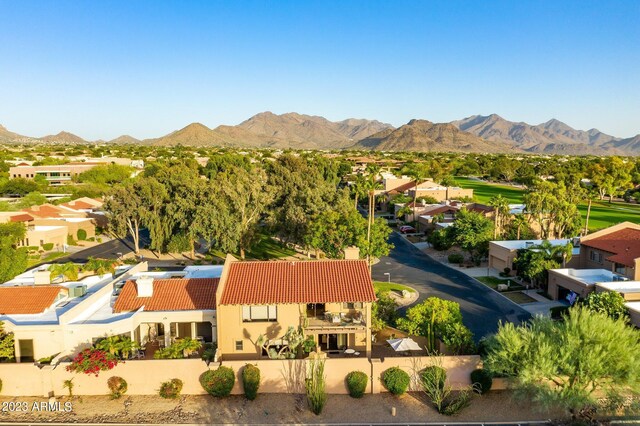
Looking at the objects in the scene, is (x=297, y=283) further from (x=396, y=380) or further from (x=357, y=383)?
(x=396, y=380)

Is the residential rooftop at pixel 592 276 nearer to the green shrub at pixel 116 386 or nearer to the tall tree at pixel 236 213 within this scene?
the tall tree at pixel 236 213

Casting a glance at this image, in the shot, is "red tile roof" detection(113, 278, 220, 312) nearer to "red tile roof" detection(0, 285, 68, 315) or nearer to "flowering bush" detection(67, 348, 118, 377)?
"red tile roof" detection(0, 285, 68, 315)

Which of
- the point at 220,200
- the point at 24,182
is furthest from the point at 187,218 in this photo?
the point at 24,182

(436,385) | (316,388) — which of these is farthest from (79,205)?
(436,385)

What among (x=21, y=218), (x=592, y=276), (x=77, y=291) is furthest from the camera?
(x=21, y=218)

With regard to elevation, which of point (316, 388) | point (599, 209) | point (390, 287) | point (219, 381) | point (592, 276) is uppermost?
point (599, 209)

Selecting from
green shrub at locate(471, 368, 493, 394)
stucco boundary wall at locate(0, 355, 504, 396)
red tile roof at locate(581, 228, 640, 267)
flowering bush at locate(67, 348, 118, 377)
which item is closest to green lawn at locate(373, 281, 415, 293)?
red tile roof at locate(581, 228, 640, 267)
